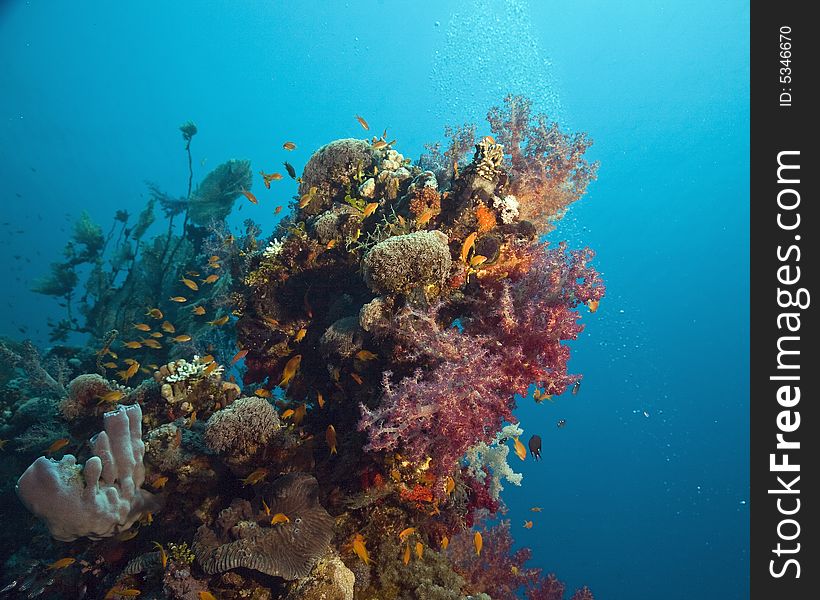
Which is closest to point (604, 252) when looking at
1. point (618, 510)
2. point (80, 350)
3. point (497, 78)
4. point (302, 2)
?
point (497, 78)

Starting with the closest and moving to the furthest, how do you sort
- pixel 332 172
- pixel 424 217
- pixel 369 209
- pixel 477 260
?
pixel 477 260
pixel 424 217
pixel 369 209
pixel 332 172

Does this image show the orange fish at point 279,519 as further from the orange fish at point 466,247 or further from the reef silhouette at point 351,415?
the orange fish at point 466,247

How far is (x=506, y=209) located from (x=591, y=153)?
255 feet

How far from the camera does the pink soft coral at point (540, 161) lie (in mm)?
6844

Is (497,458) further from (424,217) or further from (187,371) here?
(187,371)

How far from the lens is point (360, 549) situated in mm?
4523

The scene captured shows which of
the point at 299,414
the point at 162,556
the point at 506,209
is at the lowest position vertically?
the point at 162,556

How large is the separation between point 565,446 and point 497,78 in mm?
55504

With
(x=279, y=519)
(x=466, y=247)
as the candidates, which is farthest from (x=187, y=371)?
(x=466, y=247)

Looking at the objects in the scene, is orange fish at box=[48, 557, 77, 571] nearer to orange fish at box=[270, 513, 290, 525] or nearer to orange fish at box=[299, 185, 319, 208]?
orange fish at box=[270, 513, 290, 525]

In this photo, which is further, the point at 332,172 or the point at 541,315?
the point at 332,172

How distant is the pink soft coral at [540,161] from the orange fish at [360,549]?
15.9 ft
